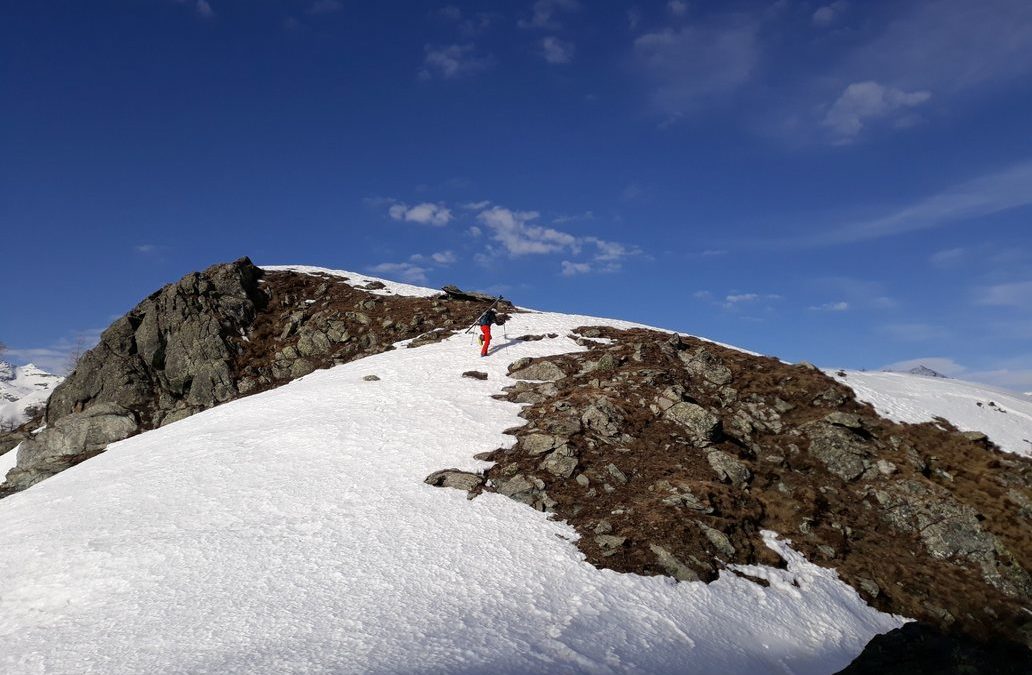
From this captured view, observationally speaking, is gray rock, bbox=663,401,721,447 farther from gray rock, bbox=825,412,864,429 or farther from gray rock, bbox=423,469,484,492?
gray rock, bbox=423,469,484,492

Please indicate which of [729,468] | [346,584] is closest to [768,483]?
[729,468]

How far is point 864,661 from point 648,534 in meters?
5.60

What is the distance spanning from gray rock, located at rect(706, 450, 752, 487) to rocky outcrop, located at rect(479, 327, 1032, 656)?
0.06m

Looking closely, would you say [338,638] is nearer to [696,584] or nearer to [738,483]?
[696,584]

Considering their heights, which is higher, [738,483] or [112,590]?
[738,483]

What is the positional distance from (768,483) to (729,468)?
1493 mm

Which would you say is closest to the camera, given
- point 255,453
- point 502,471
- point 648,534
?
point 648,534

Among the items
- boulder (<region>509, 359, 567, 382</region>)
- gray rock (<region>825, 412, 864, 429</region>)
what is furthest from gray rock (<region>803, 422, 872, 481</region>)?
boulder (<region>509, 359, 567, 382</region>)

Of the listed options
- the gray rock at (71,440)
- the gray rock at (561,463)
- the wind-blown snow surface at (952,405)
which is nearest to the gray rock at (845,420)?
the wind-blown snow surface at (952,405)

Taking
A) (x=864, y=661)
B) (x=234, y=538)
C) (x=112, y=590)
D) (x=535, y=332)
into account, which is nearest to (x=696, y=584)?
(x=864, y=661)

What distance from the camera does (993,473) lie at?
23.0 metres

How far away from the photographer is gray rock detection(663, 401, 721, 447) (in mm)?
22453

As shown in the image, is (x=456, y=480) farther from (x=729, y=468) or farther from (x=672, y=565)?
(x=729, y=468)

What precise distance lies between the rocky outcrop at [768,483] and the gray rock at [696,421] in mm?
64
